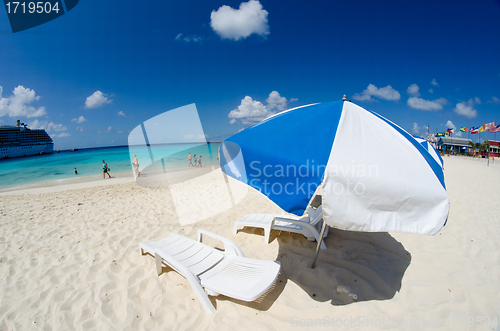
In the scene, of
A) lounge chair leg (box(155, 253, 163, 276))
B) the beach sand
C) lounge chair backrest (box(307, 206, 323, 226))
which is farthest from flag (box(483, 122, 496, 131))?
lounge chair leg (box(155, 253, 163, 276))

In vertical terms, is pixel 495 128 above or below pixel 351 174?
above

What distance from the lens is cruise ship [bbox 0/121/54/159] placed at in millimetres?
46188

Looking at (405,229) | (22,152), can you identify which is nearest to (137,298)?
(405,229)

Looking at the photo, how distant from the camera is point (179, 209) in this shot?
5.46 meters

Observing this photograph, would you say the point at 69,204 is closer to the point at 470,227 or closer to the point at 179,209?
the point at 179,209

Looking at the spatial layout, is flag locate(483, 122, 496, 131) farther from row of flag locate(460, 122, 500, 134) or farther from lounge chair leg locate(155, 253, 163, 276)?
lounge chair leg locate(155, 253, 163, 276)

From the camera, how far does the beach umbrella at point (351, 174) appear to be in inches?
59.1

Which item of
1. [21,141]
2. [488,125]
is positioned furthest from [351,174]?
[21,141]

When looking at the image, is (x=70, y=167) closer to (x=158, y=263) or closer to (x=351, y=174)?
(x=158, y=263)

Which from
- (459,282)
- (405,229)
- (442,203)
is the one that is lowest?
(459,282)

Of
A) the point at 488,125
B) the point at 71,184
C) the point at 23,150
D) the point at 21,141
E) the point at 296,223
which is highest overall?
the point at 21,141

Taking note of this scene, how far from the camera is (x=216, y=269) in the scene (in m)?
2.56

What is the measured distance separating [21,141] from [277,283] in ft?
243

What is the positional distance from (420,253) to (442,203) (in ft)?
7.46
